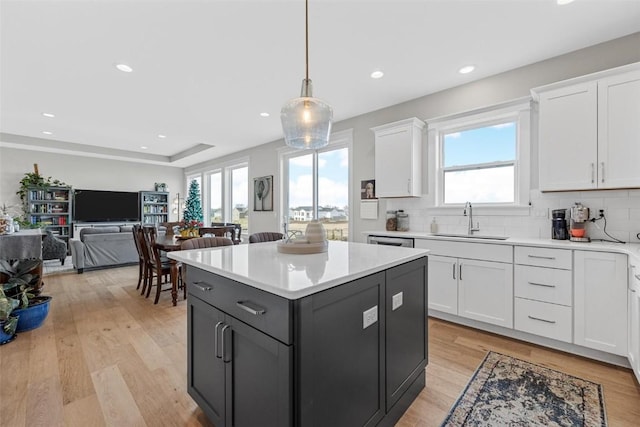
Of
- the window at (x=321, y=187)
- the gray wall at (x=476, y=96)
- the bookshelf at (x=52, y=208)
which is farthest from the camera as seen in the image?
the bookshelf at (x=52, y=208)

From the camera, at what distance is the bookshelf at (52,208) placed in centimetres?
679

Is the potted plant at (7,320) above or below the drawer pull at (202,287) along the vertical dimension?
below

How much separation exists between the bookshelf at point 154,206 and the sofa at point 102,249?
8.53 ft

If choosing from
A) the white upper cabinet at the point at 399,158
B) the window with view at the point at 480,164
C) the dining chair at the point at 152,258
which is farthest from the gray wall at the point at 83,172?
the window with view at the point at 480,164

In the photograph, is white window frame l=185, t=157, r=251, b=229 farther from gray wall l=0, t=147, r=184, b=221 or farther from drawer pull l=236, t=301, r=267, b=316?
drawer pull l=236, t=301, r=267, b=316

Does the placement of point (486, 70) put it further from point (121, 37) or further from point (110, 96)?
point (110, 96)

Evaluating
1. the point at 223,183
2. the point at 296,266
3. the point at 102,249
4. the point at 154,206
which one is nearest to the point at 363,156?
the point at 296,266

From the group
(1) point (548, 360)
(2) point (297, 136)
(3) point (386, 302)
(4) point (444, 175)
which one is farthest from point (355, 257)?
(4) point (444, 175)

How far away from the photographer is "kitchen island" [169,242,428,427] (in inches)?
43.3

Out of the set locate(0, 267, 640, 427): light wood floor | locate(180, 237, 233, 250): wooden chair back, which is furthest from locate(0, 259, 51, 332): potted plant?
locate(180, 237, 233, 250): wooden chair back

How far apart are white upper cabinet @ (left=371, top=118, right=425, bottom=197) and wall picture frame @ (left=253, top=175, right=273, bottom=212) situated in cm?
283

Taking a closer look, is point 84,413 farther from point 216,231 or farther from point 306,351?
point 216,231

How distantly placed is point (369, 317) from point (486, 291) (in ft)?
6.36

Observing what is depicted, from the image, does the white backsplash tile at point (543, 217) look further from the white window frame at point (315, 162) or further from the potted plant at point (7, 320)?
the potted plant at point (7, 320)
